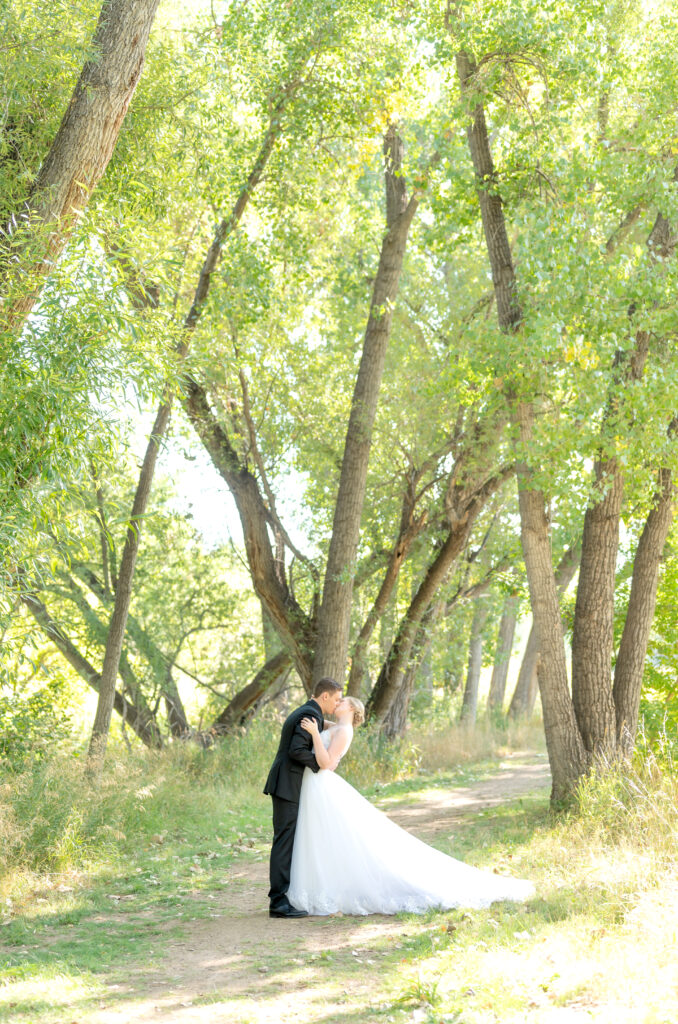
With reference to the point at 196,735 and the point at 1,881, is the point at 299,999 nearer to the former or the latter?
the point at 1,881

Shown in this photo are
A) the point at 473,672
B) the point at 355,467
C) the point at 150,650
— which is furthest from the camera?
the point at 473,672

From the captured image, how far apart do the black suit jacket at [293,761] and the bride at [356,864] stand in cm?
6

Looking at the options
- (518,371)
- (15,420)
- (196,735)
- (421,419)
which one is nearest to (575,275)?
(518,371)

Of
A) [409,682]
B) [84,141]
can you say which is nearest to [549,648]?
[84,141]

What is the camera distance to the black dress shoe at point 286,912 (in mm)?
7566

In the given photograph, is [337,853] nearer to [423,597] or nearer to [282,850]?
[282,850]

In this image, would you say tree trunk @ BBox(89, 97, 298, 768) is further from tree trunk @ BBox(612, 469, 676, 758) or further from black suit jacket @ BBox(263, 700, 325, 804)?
tree trunk @ BBox(612, 469, 676, 758)

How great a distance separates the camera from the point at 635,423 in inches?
399

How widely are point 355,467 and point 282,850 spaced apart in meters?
7.88

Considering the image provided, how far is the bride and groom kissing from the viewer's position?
7.51m

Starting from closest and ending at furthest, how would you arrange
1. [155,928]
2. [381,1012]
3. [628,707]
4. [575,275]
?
[381,1012] → [155,928] → [575,275] → [628,707]

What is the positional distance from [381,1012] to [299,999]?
1.73 feet

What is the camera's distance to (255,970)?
6.09 meters

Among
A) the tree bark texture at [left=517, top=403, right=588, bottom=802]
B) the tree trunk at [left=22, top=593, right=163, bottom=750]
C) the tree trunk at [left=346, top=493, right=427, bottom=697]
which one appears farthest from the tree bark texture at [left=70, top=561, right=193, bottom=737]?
the tree bark texture at [left=517, top=403, right=588, bottom=802]
